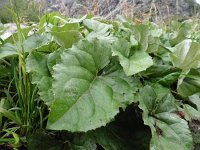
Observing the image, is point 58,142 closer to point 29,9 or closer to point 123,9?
point 123,9

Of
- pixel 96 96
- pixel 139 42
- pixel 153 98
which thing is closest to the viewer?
pixel 96 96

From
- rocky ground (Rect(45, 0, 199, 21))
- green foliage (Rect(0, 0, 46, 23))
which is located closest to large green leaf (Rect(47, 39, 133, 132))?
green foliage (Rect(0, 0, 46, 23))

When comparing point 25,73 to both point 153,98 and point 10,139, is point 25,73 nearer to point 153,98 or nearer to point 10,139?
point 10,139

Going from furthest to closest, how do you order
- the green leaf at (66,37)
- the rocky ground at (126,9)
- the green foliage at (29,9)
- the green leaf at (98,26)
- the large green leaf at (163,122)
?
the rocky ground at (126,9) < the green foliage at (29,9) < the green leaf at (98,26) < the green leaf at (66,37) < the large green leaf at (163,122)

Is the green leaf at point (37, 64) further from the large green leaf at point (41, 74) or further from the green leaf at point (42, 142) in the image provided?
the green leaf at point (42, 142)

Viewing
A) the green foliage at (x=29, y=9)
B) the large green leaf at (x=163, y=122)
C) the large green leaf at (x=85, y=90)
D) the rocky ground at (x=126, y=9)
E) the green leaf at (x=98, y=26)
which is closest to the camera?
the large green leaf at (x=85, y=90)

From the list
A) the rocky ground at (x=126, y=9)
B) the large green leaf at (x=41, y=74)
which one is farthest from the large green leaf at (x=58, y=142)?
the rocky ground at (x=126, y=9)

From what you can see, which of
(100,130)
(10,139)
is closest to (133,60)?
(100,130)
